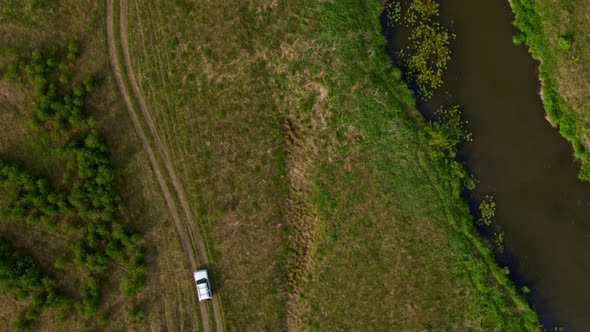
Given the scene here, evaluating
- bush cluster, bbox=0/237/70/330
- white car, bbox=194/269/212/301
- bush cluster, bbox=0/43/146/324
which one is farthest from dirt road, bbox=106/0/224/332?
bush cluster, bbox=0/237/70/330

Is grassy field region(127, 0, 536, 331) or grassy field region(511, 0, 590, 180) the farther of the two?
grassy field region(127, 0, 536, 331)

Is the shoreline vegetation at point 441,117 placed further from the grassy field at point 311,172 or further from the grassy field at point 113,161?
the grassy field at point 113,161

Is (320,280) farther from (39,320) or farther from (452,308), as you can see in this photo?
(39,320)

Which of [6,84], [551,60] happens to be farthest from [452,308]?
[6,84]

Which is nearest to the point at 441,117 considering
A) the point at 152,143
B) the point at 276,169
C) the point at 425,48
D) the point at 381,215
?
the point at 425,48

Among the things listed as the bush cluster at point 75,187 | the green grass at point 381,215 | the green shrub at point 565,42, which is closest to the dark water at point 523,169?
the green shrub at point 565,42

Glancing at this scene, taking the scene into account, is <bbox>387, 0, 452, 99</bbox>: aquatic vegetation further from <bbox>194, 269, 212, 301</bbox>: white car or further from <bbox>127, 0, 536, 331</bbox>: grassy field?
<bbox>194, 269, 212, 301</bbox>: white car
